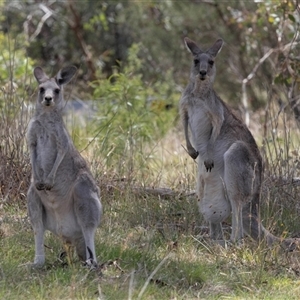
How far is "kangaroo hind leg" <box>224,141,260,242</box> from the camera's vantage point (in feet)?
20.9

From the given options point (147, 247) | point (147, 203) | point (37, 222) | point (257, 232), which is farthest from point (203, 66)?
point (37, 222)

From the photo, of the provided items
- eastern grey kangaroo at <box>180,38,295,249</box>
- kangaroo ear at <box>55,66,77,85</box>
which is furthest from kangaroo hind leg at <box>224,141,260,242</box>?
kangaroo ear at <box>55,66,77,85</box>

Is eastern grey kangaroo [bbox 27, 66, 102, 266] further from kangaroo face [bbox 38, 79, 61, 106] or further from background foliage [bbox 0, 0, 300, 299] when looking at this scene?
background foliage [bbox 0, 0, 300, 299]

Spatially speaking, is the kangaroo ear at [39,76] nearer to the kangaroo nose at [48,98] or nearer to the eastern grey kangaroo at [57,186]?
the eastern grey kangaroo at [57,186]

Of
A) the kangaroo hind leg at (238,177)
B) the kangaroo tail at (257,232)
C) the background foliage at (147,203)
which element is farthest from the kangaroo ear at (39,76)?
the kangaroo tail at (257,232)

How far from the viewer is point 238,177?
6.38 metres

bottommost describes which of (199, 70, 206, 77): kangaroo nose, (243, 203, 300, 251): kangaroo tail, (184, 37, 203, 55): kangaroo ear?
(243, 203, 300, 251): kangaroo tail

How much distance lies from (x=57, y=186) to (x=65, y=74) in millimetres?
898

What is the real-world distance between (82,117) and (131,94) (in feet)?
7.41

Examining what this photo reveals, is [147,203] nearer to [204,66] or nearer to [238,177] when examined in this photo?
[238,177]

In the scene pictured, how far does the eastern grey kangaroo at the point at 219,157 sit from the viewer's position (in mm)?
6375

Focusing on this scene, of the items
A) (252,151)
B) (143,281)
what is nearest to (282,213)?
(252,151)

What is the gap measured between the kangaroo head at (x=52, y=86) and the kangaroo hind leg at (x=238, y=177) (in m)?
1.41

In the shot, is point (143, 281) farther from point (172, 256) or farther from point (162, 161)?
point (162, 161)
